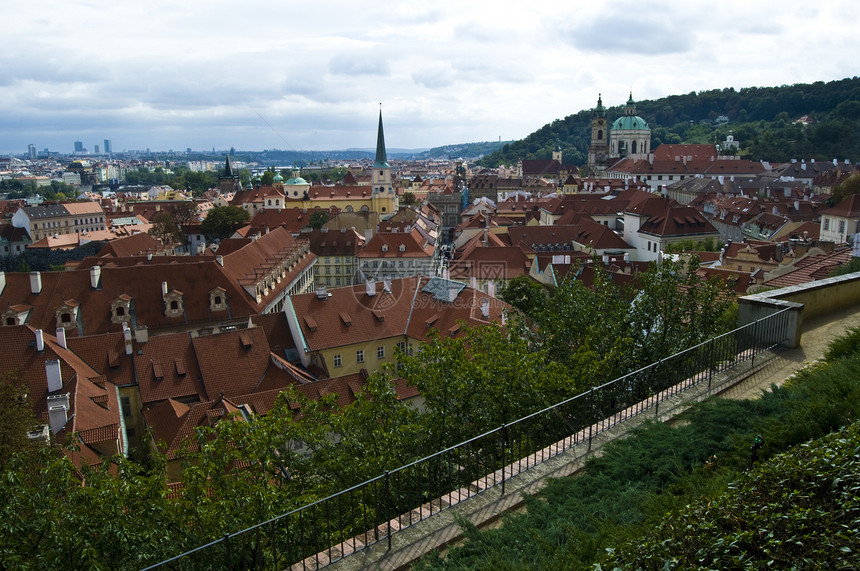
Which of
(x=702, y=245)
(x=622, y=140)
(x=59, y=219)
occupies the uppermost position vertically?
(x=622, y=140)

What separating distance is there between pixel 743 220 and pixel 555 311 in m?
60.3

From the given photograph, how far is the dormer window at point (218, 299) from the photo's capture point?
35656mm

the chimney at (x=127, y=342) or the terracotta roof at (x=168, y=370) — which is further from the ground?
the chimney at (x=127, y=342)

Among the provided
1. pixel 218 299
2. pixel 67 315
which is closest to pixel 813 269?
pixel 218 299

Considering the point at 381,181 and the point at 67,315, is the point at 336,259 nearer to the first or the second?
the point at 67,315

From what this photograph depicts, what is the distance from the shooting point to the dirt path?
11.3 m

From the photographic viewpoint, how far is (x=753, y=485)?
6395 millimetres

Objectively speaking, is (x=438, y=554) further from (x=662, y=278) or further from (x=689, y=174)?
(x=689, y=174)

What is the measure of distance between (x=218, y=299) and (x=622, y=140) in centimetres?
14490

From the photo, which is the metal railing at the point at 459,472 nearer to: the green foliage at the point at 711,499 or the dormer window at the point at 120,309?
the green foliage at the point at 711,499

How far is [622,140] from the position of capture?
163000 mm

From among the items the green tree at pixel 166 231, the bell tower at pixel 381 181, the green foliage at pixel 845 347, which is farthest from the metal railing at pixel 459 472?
the bell tower at pixel 381 181

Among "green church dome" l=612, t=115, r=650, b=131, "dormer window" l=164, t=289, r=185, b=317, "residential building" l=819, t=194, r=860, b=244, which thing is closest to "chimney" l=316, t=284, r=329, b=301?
"dormer window" l=164, t=289, r=185, b=317

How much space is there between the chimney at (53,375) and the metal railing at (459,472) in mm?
16780
